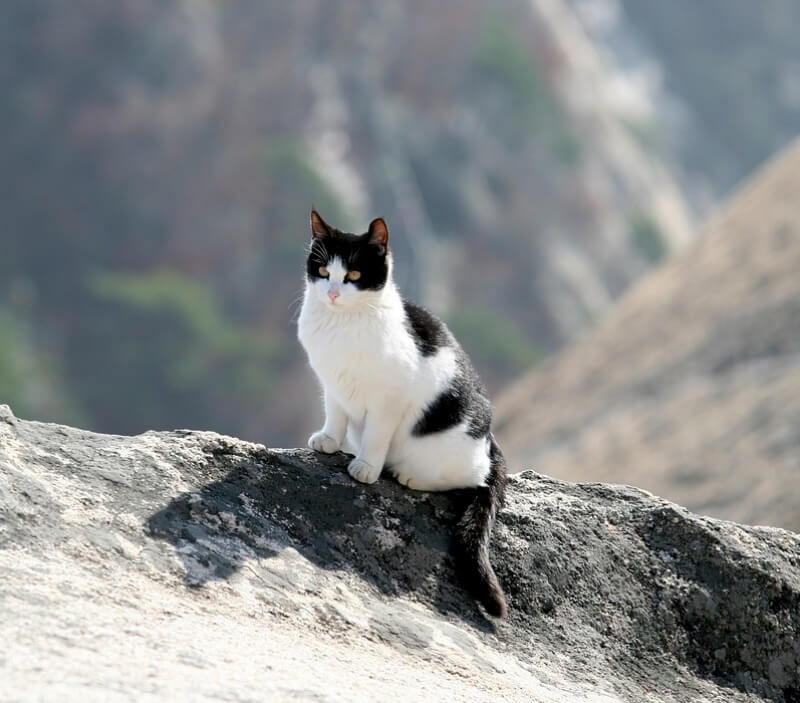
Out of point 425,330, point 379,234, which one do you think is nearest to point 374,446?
point 425,330

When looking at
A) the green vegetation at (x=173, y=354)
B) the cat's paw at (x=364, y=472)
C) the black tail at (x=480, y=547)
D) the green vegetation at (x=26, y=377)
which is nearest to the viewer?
the black tail at (x=480, y=547)

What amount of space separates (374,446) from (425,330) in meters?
0.54

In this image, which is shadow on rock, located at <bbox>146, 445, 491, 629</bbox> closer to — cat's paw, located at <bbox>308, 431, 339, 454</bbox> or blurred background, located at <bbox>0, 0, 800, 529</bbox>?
cat's paw, located at <bbox>308, 431, 339, 454</bbox>

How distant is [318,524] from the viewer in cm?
446

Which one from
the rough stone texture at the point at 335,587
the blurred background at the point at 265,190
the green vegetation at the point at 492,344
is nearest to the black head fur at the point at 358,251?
the rough stone texture at the point at 335,587

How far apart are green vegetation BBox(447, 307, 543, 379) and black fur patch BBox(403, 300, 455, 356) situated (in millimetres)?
40189

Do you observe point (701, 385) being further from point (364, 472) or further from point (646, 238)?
point (646, 238)

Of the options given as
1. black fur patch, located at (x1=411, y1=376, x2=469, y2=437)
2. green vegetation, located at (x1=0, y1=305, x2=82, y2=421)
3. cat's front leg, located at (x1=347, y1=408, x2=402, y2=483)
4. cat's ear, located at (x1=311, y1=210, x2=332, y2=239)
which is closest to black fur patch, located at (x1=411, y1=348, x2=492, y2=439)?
black fur patch, located at (x1=411, y1=376, x2=469, y2=437)

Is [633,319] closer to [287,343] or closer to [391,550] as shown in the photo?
[391,550]

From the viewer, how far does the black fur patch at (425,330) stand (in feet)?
16.0

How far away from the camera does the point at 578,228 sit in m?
49.7

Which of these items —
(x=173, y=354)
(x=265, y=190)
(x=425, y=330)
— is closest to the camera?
(x=425, y=330)

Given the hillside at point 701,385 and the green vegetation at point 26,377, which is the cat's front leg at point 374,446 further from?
the green vegetation at point 26,377

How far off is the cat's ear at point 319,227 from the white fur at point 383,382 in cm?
17
